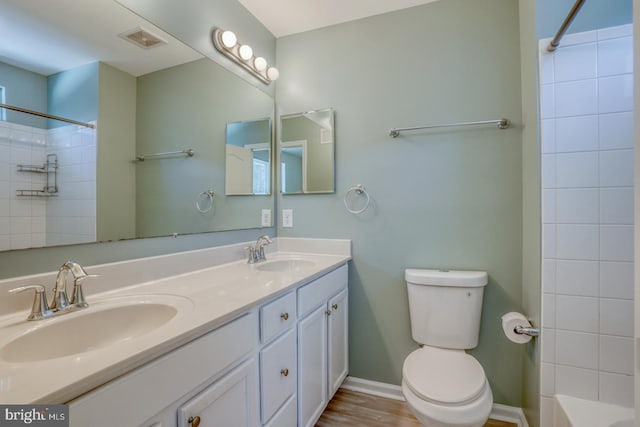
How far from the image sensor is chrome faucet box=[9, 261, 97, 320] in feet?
2.83

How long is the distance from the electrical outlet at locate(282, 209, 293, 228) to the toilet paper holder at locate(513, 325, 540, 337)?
144cm

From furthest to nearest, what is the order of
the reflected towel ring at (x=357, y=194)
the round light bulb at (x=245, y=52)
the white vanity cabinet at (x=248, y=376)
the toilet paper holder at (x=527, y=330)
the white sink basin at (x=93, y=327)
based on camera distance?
1. the reflected towel ring at (x=357, y=194)
2. the round light bulb at (x=245, y=52)
3. the toilet paper holder at (x=527, y=330)
4. the white sink basin at (x=93, y=327)
5. the white vanity cabinet at (x=248, y=376)

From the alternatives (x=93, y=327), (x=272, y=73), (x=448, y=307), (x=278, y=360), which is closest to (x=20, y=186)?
(x=93, y=327)

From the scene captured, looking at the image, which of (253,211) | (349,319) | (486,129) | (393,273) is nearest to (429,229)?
(393,273)

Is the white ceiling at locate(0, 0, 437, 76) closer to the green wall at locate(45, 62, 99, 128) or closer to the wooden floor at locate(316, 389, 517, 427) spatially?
the green wall at locate(45, 62, 99, 128)

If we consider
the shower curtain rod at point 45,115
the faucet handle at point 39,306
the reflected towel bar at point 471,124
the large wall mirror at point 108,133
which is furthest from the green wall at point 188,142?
the reflected towel bar at point 471,124

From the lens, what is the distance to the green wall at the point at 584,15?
1.22 metres

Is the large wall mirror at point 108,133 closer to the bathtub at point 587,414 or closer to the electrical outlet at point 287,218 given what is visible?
the electrical outlet at point 287,218

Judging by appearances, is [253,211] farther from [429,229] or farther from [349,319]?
[429,229]

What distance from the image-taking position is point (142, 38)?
130cm

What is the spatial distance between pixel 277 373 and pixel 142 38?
1525mm

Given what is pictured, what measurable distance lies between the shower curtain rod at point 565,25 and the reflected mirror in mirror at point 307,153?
46.5 inches

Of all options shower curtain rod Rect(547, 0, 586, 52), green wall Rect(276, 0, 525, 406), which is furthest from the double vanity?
shower curtain rod Rect(547, 0, 586, 52)

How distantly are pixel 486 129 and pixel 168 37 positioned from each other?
1718mm
